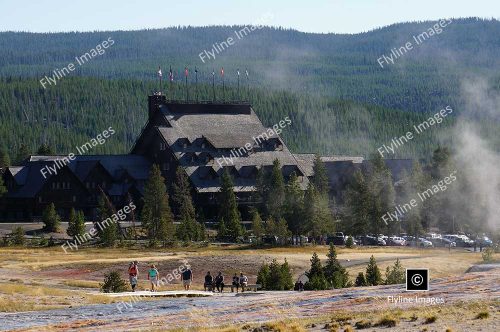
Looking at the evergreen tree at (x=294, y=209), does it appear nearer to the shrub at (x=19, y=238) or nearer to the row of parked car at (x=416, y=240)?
Result: the row of parked car at (x=416, y=240)

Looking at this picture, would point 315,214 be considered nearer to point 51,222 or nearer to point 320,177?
point 320,177

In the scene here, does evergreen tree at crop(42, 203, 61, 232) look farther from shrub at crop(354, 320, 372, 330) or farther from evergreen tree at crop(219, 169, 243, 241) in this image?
shrub at crop(354, 320, 372, 330)

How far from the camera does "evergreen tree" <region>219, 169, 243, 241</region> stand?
105m

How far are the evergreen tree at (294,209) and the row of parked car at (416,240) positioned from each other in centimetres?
412

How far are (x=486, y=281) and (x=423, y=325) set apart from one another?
14.1 metres

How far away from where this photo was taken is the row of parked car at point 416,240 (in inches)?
4126

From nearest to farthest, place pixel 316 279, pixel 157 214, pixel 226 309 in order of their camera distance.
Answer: pixel 226 309 → pixel 316 279 → pixel 157 214

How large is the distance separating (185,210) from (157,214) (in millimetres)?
9632

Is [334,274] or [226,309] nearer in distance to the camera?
[226,309]

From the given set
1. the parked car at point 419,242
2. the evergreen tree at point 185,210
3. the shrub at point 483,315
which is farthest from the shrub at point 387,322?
the parked car at point 419,242

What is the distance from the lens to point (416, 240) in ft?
346

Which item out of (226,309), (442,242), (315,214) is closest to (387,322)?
(226,309)

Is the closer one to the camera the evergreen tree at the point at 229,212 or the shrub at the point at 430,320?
the shrub at the point at 430,320

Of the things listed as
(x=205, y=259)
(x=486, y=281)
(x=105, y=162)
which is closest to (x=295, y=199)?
(x=205, y=259)
